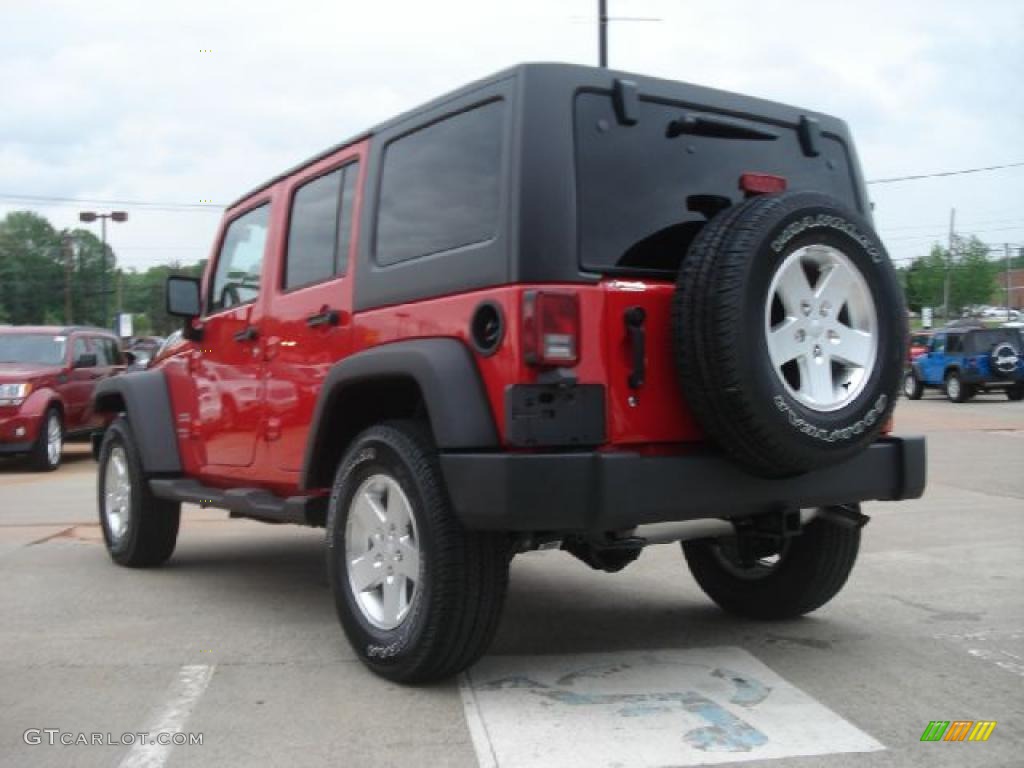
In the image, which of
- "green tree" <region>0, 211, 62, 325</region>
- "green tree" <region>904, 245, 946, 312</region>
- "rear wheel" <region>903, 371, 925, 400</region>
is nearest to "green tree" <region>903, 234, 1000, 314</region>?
"green tree" <region>904, 245, 946, 312</region>

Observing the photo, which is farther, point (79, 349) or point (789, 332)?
point (79, 349)

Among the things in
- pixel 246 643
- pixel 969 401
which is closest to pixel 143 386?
pixel 246 643

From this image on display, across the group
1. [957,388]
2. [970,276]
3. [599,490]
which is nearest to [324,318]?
[599,490]

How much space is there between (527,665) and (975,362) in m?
22.9

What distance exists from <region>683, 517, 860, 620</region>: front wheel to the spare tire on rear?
0.70 metres

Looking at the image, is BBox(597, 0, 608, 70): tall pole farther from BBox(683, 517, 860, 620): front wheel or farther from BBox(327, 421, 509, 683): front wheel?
BBox(327, 421, 509, 683): front wheel

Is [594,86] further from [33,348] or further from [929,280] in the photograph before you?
[929,280]

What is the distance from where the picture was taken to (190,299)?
601 cm

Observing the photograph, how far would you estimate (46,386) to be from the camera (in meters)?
13.1

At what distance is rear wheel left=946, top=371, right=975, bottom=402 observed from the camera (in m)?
24.9

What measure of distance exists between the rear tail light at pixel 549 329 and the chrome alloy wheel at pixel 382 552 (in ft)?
2.64

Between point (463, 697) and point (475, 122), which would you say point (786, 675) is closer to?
point (463, 697)

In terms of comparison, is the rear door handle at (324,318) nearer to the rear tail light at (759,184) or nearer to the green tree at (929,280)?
the rear tail light at (759,184)

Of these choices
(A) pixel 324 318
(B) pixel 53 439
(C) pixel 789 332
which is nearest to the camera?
(C) pixel 789 332
